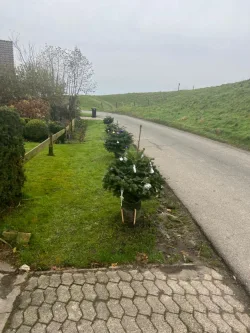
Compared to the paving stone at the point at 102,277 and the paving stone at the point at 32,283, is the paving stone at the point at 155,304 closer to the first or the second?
the paving stone at the point at 102,277

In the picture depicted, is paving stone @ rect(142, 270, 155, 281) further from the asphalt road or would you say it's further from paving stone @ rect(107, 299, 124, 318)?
the asphalt road

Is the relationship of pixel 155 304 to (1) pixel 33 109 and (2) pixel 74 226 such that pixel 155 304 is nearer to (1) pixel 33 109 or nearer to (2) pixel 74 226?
(2) pixel 74 226

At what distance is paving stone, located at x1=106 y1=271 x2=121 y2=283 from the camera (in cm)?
313

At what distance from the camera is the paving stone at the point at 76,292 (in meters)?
2.82

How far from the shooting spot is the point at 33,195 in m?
5.43

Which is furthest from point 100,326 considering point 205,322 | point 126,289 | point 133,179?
point 133,179

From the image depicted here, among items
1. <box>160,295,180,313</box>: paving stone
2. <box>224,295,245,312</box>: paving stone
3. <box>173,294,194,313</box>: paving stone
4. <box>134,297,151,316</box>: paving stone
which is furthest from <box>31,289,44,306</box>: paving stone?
<box>224,295,245,312</box>: paving stone

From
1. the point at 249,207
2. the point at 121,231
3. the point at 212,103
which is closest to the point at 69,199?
the point at 121,231

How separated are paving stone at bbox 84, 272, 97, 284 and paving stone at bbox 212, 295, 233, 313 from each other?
1.46 m

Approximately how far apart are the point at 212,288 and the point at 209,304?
0.29 metres

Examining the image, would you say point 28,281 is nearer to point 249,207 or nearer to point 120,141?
point 249,207

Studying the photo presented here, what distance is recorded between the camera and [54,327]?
97.2 inches

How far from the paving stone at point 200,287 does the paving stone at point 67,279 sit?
5.06 feet

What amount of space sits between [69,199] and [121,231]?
1.73 metres
